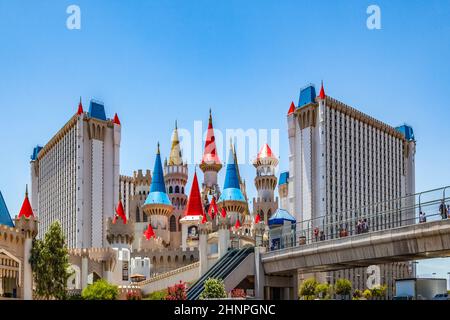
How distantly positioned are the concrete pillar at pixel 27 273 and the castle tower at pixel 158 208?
44.9 meters

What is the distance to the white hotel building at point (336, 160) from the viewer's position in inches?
4685

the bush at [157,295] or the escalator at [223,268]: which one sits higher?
the escalator at [223,268]

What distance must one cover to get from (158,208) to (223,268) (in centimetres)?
4621

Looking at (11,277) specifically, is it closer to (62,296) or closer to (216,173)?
(62,296)

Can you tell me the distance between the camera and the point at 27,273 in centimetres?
6425

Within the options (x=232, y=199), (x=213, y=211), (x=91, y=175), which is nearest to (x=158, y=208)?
(x=213, y=211)

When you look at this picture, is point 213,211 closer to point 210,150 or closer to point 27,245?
point 210,150

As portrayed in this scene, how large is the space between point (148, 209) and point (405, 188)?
5940cm

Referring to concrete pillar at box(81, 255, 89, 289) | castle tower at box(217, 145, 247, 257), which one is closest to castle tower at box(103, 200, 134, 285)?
concrete pillar at box(81, 255, 89, 289)

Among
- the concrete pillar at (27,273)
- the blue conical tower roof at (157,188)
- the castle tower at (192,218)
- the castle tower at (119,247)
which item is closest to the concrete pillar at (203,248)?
the castle tower at (119,247)

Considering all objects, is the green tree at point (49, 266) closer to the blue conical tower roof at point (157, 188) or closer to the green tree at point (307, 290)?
the green tree at point (307, 290)

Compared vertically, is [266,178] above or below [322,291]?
above
